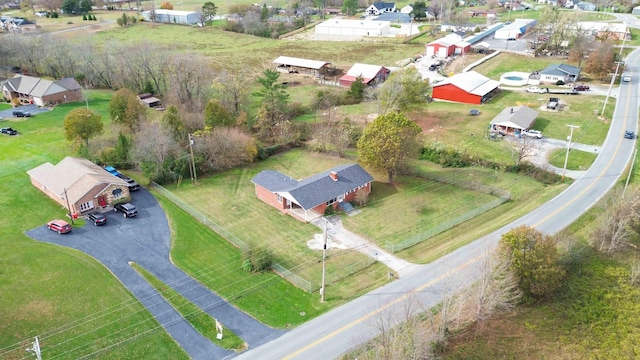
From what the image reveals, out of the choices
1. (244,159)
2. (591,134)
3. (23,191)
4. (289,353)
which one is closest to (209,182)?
(244,159)

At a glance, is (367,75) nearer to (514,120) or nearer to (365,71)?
(365,71)

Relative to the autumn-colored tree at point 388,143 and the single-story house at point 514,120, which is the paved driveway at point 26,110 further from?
the single-story house at point 514,120

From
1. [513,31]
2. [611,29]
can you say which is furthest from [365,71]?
[611,29]

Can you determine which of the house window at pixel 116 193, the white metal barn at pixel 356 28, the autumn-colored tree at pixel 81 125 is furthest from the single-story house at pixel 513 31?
the house window at pixel 116 193

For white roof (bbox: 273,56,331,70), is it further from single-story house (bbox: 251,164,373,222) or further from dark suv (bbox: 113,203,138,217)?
dark suv (bbox: 113,203,138,217)

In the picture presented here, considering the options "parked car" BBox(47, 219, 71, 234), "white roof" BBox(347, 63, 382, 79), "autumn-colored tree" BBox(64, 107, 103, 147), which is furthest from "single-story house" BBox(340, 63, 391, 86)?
"parked car" BBox(47, 219, 71, 234)

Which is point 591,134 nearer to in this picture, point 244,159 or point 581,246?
point 581,246
